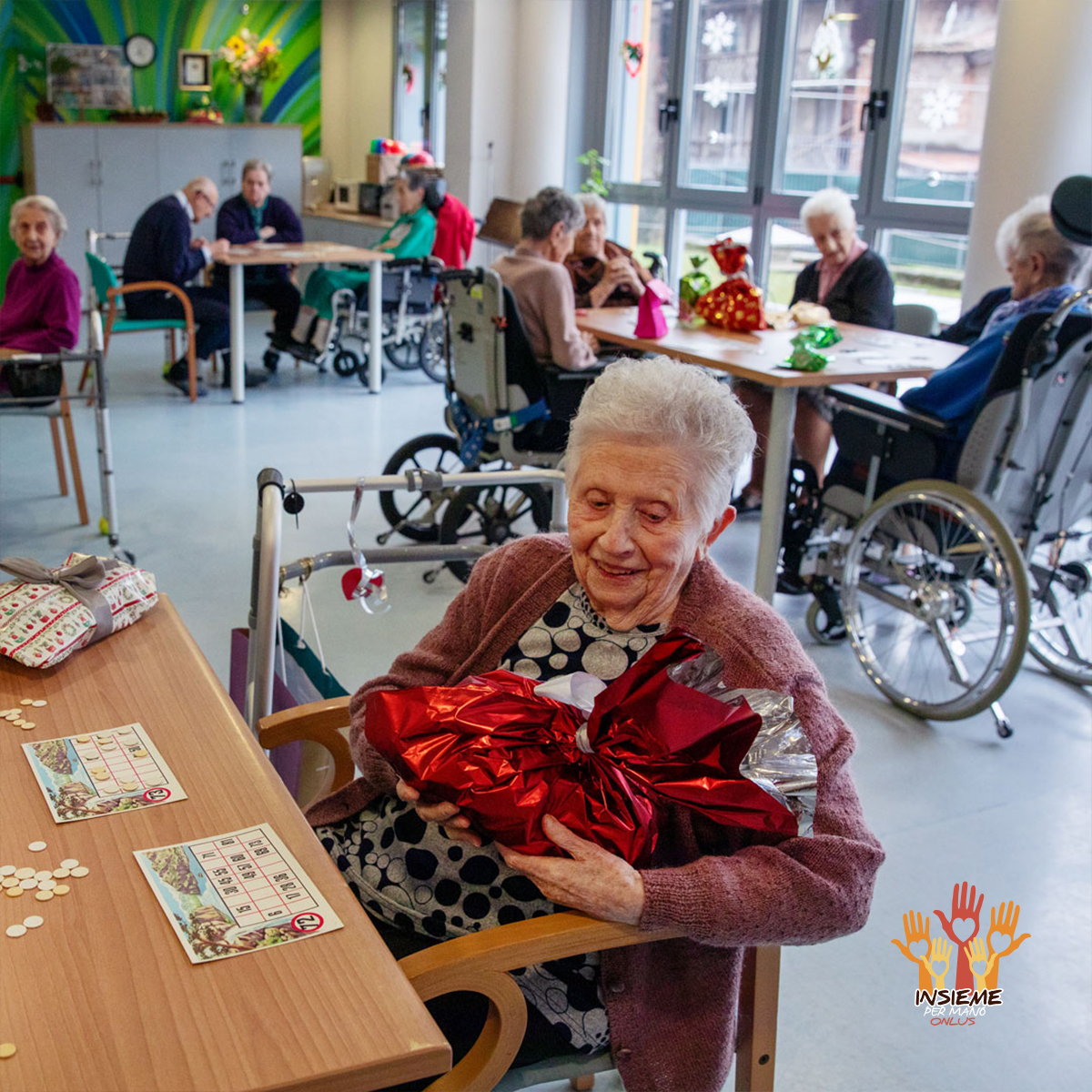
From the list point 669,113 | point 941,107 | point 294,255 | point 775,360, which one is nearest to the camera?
point 775,360

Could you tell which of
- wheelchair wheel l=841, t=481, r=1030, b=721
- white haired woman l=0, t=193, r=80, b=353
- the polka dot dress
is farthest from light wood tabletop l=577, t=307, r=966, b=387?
the polka dot dress

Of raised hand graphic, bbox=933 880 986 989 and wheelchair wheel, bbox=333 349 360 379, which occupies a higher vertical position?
wheelchair wheel, bbox=333 349 360 379

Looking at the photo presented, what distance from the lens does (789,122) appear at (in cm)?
686

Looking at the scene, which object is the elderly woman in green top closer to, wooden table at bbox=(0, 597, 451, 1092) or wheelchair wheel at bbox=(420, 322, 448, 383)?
wheelchair wheel at bbox=(420, 322, 448, 383)

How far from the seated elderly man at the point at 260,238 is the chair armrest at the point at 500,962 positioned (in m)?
6.19

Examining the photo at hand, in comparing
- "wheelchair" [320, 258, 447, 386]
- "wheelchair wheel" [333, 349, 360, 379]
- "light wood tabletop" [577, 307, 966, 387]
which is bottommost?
"wheelchair wheel" [333, 349, 360, 379]

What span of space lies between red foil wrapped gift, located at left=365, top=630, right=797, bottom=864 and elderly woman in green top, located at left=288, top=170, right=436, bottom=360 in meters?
5.80

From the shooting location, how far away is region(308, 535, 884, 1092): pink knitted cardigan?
1242 millimetres

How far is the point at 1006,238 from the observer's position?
3.49m

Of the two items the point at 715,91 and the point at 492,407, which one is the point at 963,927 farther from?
the point at 715,91

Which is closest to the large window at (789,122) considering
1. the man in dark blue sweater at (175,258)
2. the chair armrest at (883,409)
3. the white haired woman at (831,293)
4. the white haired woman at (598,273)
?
the white haired woman at (831,293)

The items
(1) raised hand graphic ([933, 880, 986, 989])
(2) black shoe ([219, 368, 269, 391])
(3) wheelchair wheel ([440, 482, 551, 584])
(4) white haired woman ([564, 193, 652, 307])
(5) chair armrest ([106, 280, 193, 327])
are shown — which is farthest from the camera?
(2) black shoe ([219, 368, 269, 391])

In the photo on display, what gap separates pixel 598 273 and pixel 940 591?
106 inches

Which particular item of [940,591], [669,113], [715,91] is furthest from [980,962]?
[669,113]
